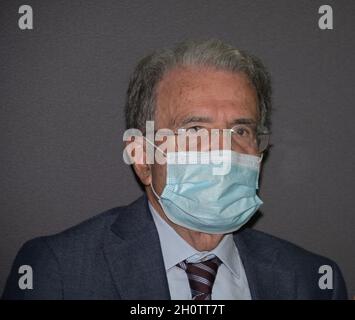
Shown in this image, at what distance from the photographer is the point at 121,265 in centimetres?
139

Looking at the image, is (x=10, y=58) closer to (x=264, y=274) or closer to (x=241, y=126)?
(x=241, y=126)

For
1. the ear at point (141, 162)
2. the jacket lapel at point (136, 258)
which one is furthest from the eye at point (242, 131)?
the jacket lapel at point (136, 258)

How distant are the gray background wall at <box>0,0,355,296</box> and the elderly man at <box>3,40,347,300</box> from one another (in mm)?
237

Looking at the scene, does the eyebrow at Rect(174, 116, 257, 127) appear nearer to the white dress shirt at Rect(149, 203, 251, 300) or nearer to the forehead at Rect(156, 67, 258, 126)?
the forehead at Rect(156, 67, 258, 126)

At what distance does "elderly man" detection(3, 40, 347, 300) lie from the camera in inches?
53.2

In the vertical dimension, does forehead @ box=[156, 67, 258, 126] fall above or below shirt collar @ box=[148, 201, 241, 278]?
above

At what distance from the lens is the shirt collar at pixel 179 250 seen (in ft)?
4.72

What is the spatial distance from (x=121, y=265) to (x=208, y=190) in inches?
14.9

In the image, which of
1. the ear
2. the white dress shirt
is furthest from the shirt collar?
the ear

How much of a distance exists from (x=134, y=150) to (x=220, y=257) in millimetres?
485

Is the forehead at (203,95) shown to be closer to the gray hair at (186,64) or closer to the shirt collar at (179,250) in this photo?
the gray hair at (186,64)

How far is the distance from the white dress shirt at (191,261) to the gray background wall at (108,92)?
0.36 m

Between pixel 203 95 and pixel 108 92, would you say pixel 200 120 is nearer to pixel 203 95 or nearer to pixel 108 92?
pixel 203 95

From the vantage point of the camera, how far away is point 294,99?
5.89 ft
